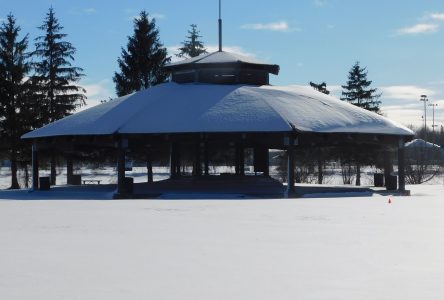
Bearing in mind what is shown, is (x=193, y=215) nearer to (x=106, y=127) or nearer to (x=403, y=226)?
(x=403, y=226)

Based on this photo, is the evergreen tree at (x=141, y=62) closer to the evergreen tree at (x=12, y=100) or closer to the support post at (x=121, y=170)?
the evergreen tree at (x=12, y=100)

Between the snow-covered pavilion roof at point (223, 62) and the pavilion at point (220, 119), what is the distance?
51 mm

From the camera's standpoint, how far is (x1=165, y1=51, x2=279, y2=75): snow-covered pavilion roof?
33753mm

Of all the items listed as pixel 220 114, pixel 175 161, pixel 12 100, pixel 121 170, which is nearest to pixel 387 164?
pixel 220 114

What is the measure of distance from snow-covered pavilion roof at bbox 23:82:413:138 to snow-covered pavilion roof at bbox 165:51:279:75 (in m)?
1.16

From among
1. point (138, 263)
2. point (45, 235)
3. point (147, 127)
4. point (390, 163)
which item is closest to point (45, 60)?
point (147, 127)

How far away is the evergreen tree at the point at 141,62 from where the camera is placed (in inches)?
2115

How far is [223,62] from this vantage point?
33.8 m

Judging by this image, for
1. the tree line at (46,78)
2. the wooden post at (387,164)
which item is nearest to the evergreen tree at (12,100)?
the tree line at (46,78)

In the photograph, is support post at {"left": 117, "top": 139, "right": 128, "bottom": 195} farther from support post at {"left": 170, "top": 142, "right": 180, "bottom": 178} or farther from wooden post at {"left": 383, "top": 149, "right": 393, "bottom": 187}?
wooden post at {"left": 383, "top": 149, "right": 393, "bottom": 187}

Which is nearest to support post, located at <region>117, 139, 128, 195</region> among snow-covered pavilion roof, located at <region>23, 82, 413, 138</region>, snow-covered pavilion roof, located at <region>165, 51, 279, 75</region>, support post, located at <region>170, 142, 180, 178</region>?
snow-covered pavilion roof, located at <region>23, 82, 413, 138</region>

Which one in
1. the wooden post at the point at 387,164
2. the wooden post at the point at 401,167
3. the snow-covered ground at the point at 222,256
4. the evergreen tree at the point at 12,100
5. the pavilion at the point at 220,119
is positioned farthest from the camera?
the evergreen tree at the point at 12,100

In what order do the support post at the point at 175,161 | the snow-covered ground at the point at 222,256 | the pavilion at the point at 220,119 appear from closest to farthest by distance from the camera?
the snow-covered ground at the point at 222,256 < the pavilion at the point at 220,119 < the support post at the point at 175,161

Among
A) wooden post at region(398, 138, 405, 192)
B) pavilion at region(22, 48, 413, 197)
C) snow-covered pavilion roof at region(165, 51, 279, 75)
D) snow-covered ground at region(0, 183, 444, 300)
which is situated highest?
snow-covered pavilion roof at region(165, 51, 279, 75)
